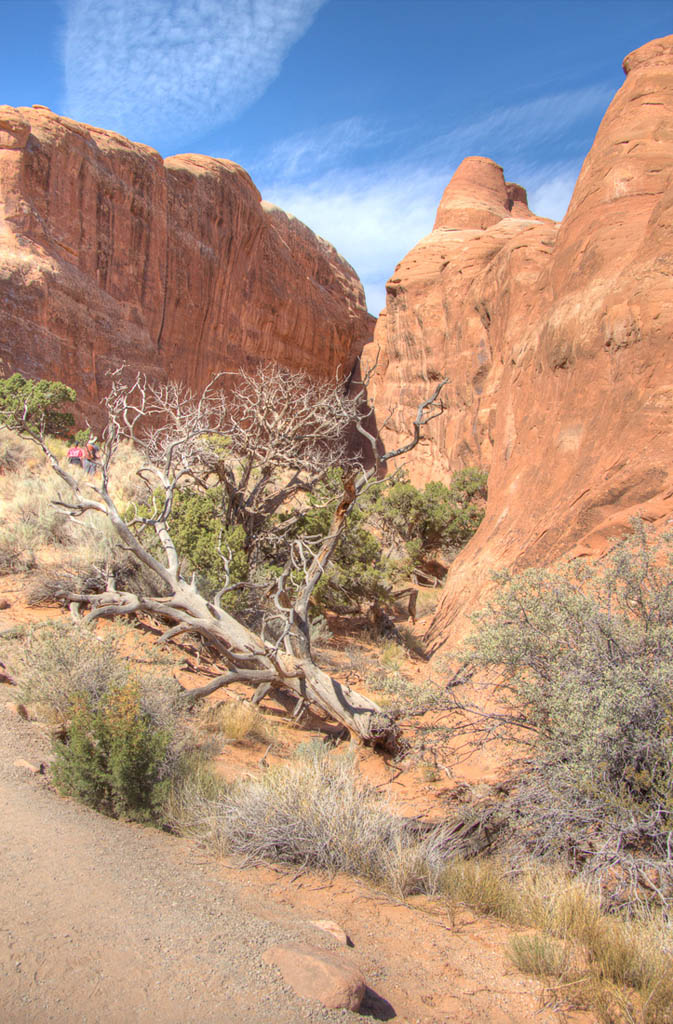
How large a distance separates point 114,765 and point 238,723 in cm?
345

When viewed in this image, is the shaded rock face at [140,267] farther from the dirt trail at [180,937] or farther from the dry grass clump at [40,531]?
the dirt trail at [180,937]

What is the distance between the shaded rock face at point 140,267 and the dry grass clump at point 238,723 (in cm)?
2044

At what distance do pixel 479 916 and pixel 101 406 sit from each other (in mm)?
27790

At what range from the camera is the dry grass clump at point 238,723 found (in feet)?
26.3

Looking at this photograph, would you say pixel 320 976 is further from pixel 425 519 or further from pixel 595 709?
pixel 425 519

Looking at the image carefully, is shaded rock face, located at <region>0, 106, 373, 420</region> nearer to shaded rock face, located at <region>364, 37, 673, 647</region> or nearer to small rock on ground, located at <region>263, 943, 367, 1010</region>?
shaded rock face, located at <region>364, 37, 673, 647</region>

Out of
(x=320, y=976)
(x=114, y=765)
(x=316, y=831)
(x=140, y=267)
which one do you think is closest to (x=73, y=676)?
(x=114, y=765)

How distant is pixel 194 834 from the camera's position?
192 inches

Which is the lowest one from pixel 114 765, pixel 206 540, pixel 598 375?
pixel 114 765

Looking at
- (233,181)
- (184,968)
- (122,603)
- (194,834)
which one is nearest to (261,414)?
(122,603)

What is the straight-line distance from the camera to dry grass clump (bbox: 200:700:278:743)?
8.02 m

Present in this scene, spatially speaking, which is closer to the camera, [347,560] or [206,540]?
[206,540]

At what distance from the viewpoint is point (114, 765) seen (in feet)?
15.8

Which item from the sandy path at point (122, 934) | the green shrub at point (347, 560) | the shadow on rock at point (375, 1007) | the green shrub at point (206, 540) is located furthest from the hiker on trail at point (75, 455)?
the shadow on rock at point (375, 1007)
